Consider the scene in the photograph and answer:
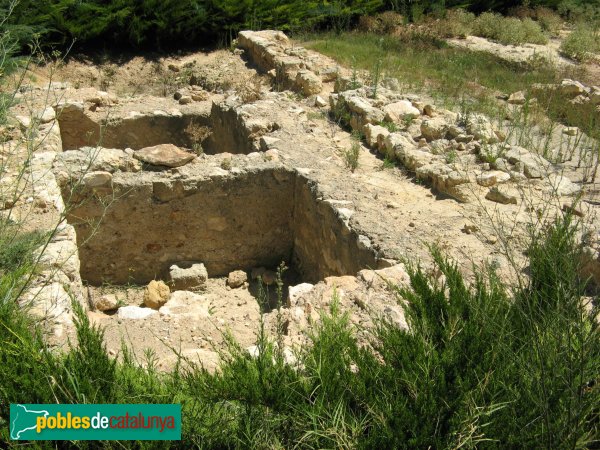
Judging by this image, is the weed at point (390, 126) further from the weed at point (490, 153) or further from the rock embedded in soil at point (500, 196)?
the rock embedded in soil at point (500, 196)

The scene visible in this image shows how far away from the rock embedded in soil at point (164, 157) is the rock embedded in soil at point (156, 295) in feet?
3.93

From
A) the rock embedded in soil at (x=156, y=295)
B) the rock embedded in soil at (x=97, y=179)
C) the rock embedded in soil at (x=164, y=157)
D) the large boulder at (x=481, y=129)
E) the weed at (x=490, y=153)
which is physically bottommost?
the rock embedded in soil at (x=156, y=295)

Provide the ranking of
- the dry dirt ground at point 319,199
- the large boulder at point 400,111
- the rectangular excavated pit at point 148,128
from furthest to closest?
the rectangular excavated pit at point 148,128
the large boulder at point 400,111
the dry dirt ground at point 319,199

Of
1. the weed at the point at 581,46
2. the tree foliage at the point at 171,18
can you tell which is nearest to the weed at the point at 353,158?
the tree foliage at the point at 171,18

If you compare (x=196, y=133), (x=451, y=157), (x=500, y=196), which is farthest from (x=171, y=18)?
(x=500, y=196)

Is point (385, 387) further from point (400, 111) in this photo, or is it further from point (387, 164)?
point (400, 111)

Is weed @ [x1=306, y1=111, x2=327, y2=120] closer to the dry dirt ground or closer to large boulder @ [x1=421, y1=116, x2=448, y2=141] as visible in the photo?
the dry dirt ground

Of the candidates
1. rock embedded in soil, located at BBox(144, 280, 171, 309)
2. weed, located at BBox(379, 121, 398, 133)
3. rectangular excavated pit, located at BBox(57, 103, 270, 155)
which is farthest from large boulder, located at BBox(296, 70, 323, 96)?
rock embedded in soil, located at BBox(144, 280, 171, 309)

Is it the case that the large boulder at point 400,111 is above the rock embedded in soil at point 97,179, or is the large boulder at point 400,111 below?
above

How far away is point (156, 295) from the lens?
5410 millimetres

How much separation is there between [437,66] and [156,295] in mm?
6725

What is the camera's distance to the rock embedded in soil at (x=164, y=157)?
5961 mm

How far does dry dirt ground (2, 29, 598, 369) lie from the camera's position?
154 inches

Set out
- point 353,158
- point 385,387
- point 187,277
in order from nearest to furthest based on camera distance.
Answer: point 385,387 → point 187,277 → point 353,158
